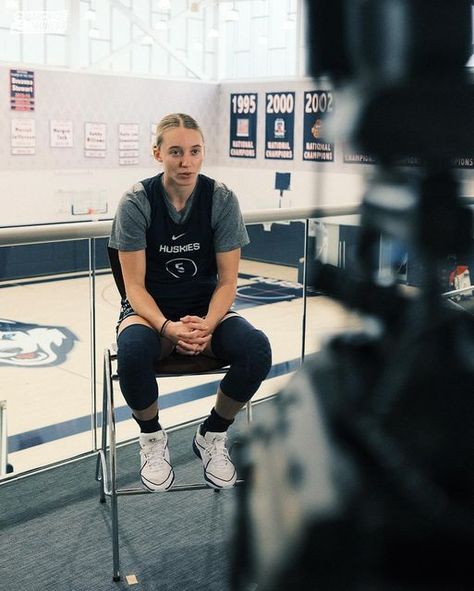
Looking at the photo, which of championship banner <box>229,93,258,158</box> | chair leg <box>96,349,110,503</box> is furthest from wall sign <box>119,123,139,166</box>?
chair leg <box>96,349,110,503</box>

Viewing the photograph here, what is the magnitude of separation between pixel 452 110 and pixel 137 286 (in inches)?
78.3

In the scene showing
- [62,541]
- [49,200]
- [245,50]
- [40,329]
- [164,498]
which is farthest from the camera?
[245,50]

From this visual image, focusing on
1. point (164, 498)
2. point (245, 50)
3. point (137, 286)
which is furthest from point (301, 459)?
point (245, 50)

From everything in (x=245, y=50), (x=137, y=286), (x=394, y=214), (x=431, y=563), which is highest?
(x=245, y=50)

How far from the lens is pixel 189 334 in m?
2.12

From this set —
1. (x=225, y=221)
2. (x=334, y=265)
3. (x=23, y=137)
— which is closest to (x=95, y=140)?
(x=23, y=137)

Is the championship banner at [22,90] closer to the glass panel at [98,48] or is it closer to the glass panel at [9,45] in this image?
the glass panel at [9,45]

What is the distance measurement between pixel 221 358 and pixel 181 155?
0.59 meters

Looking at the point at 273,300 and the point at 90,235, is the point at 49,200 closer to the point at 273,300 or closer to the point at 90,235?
the point at 273,300

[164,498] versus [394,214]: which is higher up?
[394,214]

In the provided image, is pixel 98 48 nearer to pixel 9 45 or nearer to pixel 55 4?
pixel 9 45

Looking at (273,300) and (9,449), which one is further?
(273,300)

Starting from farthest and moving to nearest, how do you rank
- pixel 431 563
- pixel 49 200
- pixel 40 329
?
pixel 49 200 < pixel 40 329 < pixel 431 563

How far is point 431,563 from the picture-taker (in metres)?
0.24
